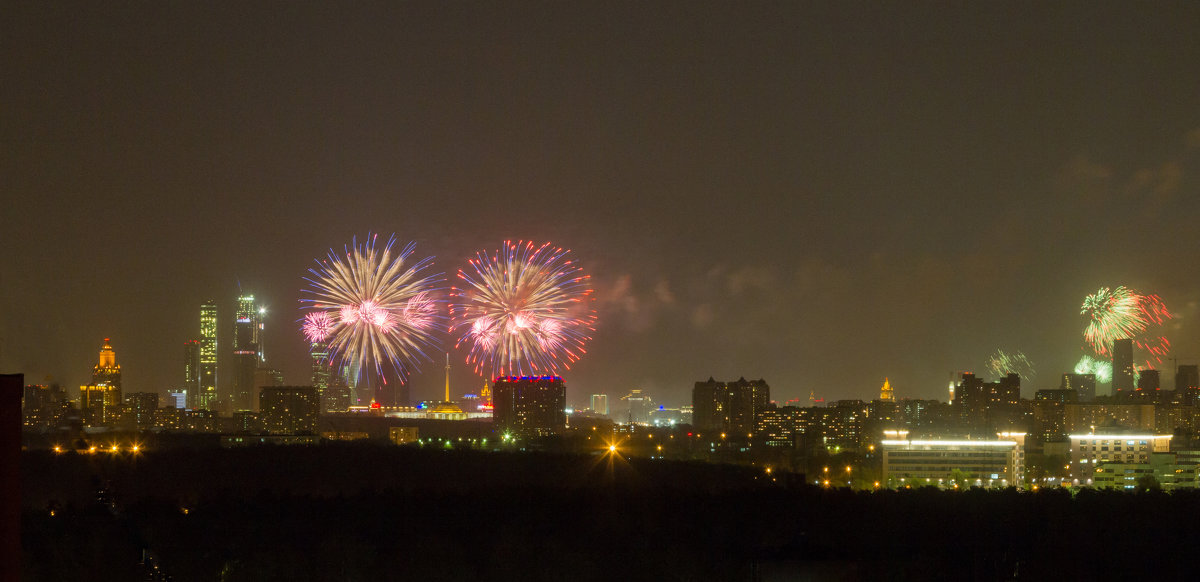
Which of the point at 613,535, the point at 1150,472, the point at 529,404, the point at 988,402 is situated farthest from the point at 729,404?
the point at 613,535

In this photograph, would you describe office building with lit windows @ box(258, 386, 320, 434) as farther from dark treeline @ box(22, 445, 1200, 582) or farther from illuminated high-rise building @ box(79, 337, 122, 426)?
dark treeline @ box(22, 445, 1200, 582)

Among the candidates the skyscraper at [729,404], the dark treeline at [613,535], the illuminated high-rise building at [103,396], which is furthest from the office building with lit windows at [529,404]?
the dark treeline at [613,535]

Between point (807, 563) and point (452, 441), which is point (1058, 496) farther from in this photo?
point (452, 441)

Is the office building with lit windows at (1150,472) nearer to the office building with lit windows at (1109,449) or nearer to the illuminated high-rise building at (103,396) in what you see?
the office building with lit windows at (1109,449)

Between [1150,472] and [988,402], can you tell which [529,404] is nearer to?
[988,402]

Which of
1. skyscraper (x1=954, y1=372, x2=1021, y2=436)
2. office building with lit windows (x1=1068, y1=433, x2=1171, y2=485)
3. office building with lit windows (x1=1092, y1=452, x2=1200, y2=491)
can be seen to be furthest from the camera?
skyscraper (x1=954, y1=372, x2=1021, y2=436)

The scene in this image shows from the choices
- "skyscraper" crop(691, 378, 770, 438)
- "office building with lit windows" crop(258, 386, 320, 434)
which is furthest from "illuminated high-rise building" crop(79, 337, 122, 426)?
"skyscraper" crop(691, 378, 770, 438)

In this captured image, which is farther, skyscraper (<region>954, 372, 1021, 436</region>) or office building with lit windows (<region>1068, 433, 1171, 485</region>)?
skyscraper (<region>954, 372, 1021, 436</region>)
